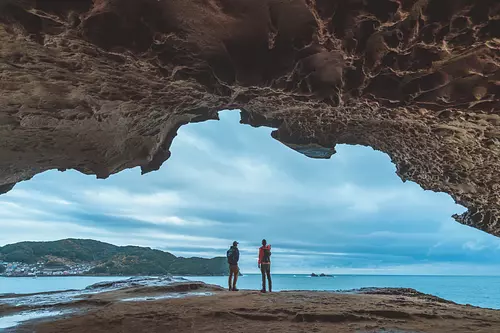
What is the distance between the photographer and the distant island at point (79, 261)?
5972cm

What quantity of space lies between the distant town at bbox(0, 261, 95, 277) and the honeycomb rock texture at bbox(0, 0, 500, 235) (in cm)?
5957

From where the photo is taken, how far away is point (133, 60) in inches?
199

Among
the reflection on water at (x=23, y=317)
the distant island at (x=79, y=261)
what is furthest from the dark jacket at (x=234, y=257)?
the distant island at (x=79, y=261)

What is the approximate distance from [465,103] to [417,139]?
2.70 metres

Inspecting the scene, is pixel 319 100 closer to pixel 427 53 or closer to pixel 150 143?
pixel 427 53

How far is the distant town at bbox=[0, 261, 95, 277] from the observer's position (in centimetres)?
5855

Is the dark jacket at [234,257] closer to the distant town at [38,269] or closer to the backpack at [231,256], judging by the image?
the backpack at [231,256]

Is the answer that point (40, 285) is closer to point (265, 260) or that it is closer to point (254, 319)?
point (265, 260)

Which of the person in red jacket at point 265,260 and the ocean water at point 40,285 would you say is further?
the ocean water at point 40,285

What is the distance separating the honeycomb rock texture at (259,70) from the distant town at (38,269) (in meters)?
59.6

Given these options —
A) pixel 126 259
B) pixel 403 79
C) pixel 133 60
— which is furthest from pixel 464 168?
pixel 126 259

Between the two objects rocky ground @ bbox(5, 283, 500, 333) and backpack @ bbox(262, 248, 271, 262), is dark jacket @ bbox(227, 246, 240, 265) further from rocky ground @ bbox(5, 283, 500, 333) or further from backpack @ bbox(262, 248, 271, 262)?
rocky ground @ bbox(5, 283, 500, 333)

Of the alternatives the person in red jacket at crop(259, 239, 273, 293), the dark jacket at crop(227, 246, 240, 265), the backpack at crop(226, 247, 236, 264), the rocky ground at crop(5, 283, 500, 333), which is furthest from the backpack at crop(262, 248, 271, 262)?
the rocky ground at crop(5, 283, 500, 333)

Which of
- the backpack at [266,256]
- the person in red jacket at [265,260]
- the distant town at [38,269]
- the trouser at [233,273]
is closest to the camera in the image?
the person in red jacket at [265,260]
